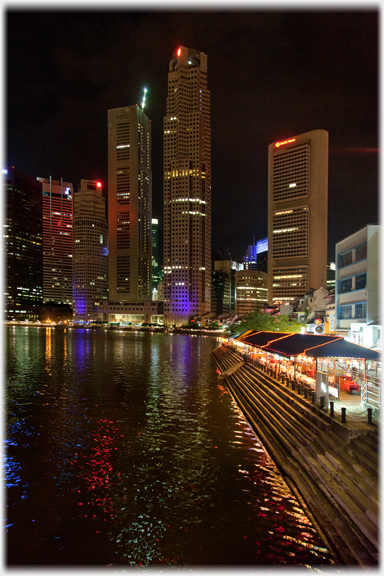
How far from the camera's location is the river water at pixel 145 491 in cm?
945

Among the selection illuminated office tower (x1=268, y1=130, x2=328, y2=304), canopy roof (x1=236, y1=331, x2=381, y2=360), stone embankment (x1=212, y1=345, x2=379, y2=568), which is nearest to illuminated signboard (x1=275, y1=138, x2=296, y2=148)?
illuminated office tower (x1=268, y1=130, x2=328, y2=304)

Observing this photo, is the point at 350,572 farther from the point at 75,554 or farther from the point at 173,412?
the point at 173,412

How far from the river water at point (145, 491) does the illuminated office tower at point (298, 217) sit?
520ft

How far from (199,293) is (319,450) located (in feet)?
A: 609

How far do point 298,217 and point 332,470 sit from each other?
181809 millimetres

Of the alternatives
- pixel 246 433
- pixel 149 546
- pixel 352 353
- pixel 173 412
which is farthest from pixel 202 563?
pixel 173 412

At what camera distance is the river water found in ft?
31.0

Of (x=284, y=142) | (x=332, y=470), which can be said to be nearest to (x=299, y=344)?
(x=332, y=470)

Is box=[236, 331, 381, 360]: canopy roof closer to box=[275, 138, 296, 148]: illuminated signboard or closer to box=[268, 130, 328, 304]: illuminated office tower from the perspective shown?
box=[268, 130, 328, 304]: illuminated office tower

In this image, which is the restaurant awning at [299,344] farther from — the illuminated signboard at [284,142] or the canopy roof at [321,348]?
the illuminated signboard at [284,142]

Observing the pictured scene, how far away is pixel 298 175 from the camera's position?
185125 millimetres

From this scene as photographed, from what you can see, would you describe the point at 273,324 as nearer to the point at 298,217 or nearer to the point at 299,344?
the point at 299,344

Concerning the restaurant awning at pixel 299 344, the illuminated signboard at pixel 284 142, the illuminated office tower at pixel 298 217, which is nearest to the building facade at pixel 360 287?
the restaurant awning at pixel 299 344

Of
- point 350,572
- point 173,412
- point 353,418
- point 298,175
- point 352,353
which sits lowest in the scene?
point 173,412
